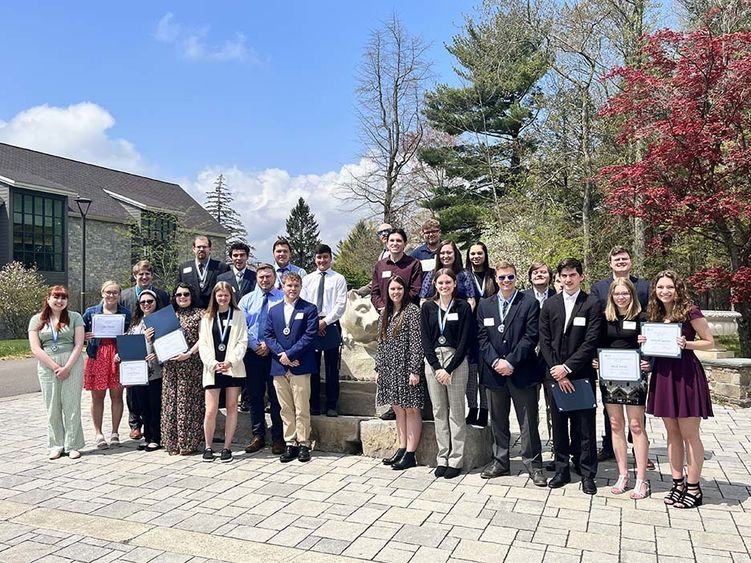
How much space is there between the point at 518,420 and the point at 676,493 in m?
1.32

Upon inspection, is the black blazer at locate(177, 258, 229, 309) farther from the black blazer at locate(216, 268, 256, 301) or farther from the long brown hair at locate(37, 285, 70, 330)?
the long brown hair at locate(37, 285, 70, 330)

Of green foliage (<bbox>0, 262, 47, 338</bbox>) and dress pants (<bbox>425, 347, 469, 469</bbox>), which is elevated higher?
green foliage (<bbox>0, 262, 47, 338</bbox>)

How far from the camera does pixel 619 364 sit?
482 centimetres

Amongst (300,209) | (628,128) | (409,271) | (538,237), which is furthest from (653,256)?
(300,209)

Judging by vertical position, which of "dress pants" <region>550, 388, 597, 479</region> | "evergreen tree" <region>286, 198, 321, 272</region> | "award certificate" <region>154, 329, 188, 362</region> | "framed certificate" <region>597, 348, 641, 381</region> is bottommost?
"dress pants" <region>550, 388, 597, 479</region>

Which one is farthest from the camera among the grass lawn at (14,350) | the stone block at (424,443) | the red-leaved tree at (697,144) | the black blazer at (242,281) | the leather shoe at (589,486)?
the grass lawn at (14,350)

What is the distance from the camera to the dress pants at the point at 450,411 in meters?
5.44

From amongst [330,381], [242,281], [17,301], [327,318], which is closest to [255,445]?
[330,381]

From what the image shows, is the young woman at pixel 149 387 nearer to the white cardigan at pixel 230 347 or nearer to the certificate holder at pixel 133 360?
the certificate holder at pixel 133 360

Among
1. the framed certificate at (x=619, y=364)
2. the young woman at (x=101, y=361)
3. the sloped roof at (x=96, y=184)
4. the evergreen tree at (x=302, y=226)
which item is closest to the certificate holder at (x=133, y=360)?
the young woman at (x=101, y=361)

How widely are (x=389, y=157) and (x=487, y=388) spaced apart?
22.8 metres

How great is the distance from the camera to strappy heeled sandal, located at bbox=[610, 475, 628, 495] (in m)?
4.91

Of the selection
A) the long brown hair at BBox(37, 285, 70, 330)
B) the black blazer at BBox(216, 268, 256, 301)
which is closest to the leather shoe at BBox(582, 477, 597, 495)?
the black blazer at BBox(216, 268, 256, 301)

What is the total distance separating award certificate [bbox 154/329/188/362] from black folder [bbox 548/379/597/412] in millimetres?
3637
